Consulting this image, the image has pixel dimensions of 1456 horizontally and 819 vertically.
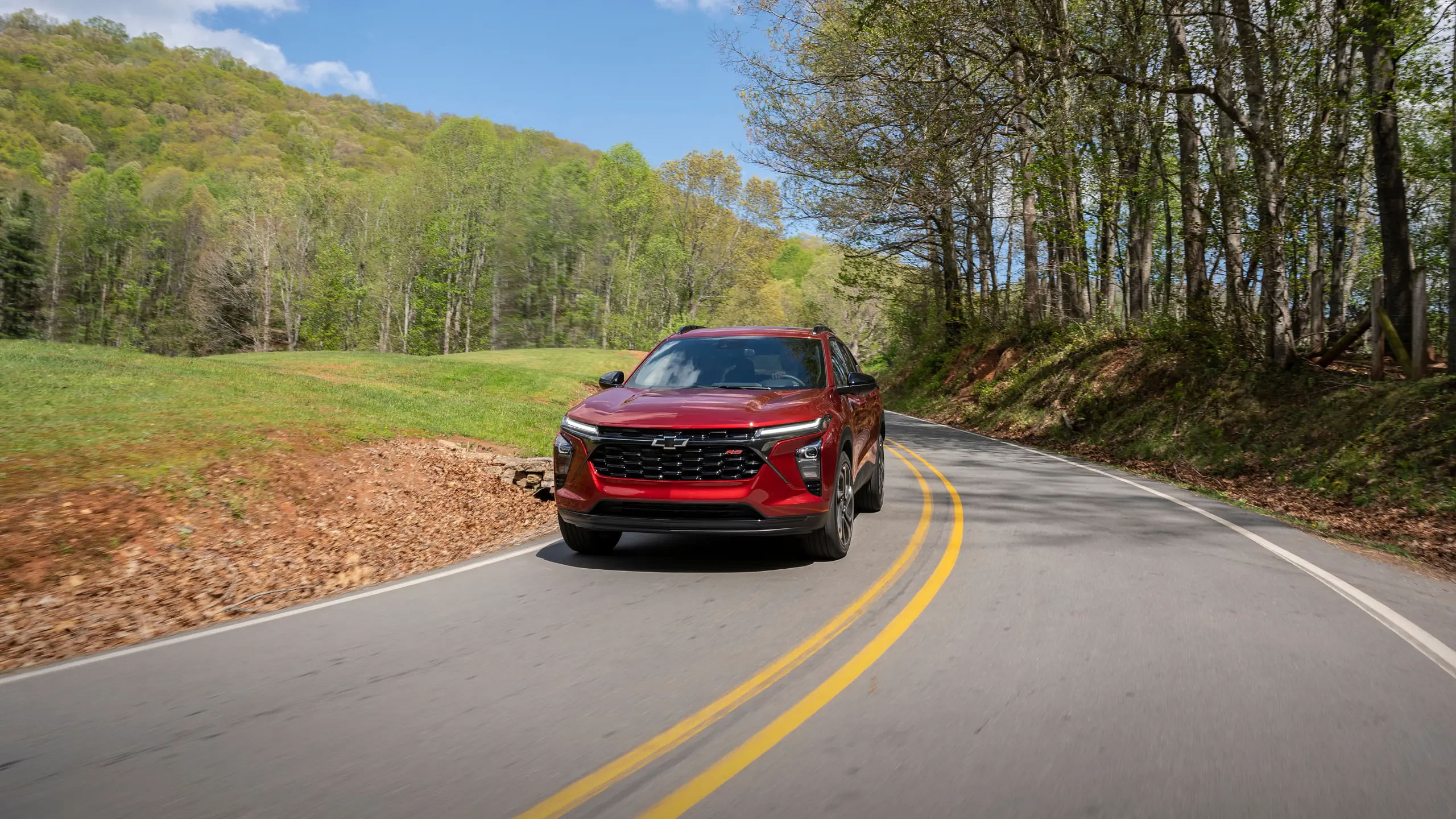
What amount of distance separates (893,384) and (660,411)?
123 feet

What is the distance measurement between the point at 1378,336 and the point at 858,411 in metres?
10.9

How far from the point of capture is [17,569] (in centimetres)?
623

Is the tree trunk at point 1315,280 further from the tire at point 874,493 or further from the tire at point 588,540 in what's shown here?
the tire at point 588,540

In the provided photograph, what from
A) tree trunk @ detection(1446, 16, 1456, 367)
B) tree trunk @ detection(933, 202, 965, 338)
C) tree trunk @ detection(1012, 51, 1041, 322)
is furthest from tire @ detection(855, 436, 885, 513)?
tree trunk @ detection(933, 202, 965, 338)

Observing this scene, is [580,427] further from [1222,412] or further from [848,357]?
[1222,412]

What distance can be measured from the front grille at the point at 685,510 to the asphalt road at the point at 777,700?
480 millimetres

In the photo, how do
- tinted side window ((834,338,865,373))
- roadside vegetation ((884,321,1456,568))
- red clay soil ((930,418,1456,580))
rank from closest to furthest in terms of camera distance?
red clay soil ((930,418,1456,580)) < tinted side window ((834,338,865,373)) < roadside vegetation ((884,321,1456,568))

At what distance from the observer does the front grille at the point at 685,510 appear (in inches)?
243

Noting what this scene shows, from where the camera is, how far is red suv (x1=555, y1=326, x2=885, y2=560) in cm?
623

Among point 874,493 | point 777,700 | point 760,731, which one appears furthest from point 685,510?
point 874,493

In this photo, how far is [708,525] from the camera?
6.20 meters

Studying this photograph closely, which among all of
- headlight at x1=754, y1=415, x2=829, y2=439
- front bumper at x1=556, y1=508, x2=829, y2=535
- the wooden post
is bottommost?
front bumper at x1=556, y1=508, x2=829, y2=535

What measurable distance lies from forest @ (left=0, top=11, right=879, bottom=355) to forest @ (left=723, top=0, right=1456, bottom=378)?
3595cm

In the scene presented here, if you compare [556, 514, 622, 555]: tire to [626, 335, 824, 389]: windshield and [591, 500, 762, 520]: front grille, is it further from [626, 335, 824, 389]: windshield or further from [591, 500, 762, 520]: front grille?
[626, 335, 824, 389]: windshield
